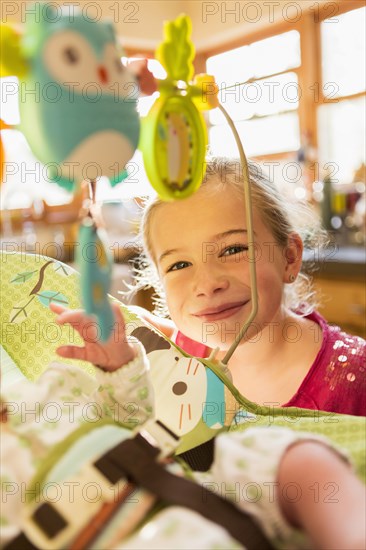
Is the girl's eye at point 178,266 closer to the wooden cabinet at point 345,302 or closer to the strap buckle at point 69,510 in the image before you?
the strap buckle at point 69,510

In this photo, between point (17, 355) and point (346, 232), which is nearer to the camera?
point (17, 355)

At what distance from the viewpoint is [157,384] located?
0.63 m

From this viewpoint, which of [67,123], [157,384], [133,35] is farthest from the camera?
[133,35]

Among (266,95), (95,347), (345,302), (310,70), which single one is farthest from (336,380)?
(266,95)

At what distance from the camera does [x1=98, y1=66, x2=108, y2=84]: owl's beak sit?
0.36m

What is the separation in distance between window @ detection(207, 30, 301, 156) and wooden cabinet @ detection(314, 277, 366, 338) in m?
1.42

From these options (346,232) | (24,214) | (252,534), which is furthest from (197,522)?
(24,214)

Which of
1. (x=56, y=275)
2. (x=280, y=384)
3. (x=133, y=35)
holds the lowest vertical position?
(x=280, y=384)

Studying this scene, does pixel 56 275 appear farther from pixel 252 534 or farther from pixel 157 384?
pixel 252 534

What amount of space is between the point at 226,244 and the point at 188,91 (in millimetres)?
286

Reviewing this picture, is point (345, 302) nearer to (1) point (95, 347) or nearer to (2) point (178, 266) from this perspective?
(2) point (178, 266)

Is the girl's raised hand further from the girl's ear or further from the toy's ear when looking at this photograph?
the girl's ear

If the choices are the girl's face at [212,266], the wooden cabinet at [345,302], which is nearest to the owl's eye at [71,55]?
the girl's face at [212,266]

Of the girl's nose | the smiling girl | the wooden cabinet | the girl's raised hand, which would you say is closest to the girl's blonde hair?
the smiling girl
